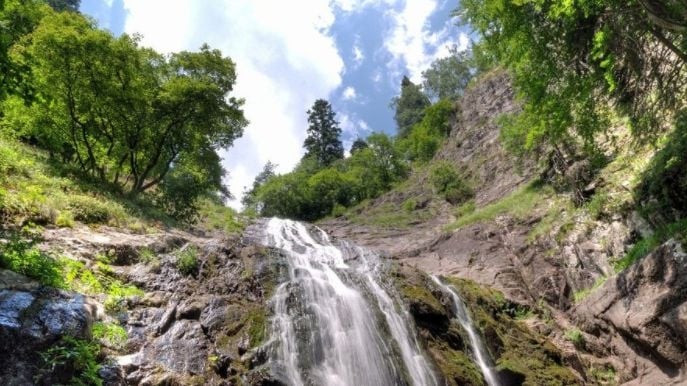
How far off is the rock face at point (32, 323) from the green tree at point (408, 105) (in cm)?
6843

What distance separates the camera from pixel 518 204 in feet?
68.8

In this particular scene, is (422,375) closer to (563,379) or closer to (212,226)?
(563,379)

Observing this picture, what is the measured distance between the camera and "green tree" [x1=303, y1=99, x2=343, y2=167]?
220 ft

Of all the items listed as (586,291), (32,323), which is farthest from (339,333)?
(586,291)

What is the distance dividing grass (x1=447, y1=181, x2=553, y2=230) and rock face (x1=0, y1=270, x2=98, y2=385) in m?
16.7

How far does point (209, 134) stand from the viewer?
20.8 meters

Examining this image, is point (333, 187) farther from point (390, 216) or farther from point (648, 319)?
point (648, 319)

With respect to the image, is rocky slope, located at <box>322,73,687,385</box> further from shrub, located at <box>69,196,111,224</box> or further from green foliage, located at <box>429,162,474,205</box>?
shrub, located at <box>69,196,111,224</box>

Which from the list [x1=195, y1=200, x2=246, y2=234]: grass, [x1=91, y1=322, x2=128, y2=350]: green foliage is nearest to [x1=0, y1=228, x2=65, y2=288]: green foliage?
[x1=91, y1=322, x2=128, y2=350]: green foliage

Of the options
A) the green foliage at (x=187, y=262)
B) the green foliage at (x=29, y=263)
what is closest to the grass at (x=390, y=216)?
the green foliage at (x=187, y=262)

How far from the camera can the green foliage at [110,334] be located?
24.5ft

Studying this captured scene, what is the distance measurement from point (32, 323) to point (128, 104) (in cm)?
1310

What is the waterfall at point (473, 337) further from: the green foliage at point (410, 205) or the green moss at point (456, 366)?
the green foliage at point (410, 205)

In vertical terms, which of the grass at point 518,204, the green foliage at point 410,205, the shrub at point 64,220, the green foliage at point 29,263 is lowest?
the green foliage at point 29,263
